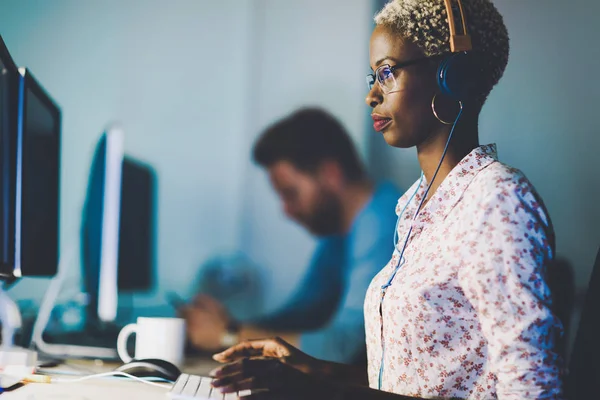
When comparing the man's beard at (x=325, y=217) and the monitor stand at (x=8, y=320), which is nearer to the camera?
the monitor stand at (x=8, y=320)

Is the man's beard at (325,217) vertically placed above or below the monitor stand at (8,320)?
above

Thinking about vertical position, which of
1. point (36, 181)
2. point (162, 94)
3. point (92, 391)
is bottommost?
point (92, 391)

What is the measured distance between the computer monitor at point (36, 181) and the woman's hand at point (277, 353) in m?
0.44

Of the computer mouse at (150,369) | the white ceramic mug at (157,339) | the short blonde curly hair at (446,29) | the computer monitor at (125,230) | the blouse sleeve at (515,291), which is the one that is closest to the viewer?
the blouse sleeve at (515,291)

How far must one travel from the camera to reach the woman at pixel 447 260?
0.72 m

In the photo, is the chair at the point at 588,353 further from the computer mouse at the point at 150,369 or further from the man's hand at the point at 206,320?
the man's hand at the point at 206,320

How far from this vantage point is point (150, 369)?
1.06 meters

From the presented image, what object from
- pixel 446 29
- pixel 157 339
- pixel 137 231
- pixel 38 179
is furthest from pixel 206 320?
pixel 446 29

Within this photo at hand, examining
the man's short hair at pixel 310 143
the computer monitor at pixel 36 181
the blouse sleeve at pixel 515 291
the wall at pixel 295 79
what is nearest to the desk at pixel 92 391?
the computer monitor at pixel 36 181

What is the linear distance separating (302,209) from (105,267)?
1.95 feet

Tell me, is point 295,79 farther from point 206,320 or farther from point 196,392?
point 196,392

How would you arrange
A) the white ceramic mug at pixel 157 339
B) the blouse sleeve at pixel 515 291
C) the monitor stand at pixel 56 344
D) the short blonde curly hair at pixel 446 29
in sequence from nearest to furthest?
1. the blouse sleeve at pixel 515 291
2. the short blonde curly hair at pixel 446 29
3. the white ceramic mug at pixel 157 339
4. the monitor stand at pixel 56 344

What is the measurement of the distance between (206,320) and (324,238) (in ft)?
1.41

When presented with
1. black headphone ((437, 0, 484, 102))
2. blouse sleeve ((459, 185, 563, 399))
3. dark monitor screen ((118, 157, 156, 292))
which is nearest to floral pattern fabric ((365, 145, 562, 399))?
blouse sleeve ((459, 185, 563, 399))
